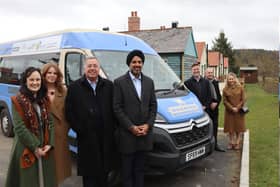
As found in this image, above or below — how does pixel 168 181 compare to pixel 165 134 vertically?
below

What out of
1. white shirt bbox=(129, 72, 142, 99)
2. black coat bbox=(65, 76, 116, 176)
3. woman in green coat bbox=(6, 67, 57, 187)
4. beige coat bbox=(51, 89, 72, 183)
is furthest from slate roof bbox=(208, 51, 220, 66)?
woman in green coat bbox=(6, 67, 57, 187)

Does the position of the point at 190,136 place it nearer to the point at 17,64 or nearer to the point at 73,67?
the point at 73,67

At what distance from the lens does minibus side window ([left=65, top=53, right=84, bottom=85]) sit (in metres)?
4.85

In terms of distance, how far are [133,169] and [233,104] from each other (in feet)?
11.3

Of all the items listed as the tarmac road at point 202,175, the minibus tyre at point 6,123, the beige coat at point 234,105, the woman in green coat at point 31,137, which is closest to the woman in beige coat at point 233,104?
the beige coat at point 234,105

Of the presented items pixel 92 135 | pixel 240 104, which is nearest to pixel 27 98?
pixel 92 135

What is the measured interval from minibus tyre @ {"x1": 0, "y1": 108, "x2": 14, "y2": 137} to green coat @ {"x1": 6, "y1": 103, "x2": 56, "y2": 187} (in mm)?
4520

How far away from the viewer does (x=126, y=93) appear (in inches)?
137

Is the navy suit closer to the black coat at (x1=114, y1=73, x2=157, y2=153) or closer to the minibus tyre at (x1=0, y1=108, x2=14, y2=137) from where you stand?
the black coat at (x1=114, y1=73, x2=157, y2=153)

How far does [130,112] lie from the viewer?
3504 mm

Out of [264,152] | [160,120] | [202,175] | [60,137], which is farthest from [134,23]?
[60,137]

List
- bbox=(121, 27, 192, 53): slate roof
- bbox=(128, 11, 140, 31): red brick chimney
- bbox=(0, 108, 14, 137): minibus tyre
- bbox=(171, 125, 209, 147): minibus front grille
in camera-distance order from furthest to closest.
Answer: bbox=(128, 11, 140, 31): red brick chimney
bbox=(121, 27, 192, 53): slate roof
bbox=(0, 108, 14, 137): minibus tyre
bbox=(171, 125, 209, 147): minibus front grille

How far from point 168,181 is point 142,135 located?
1584mm

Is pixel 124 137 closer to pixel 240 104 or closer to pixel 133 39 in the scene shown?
pixel 133 39
